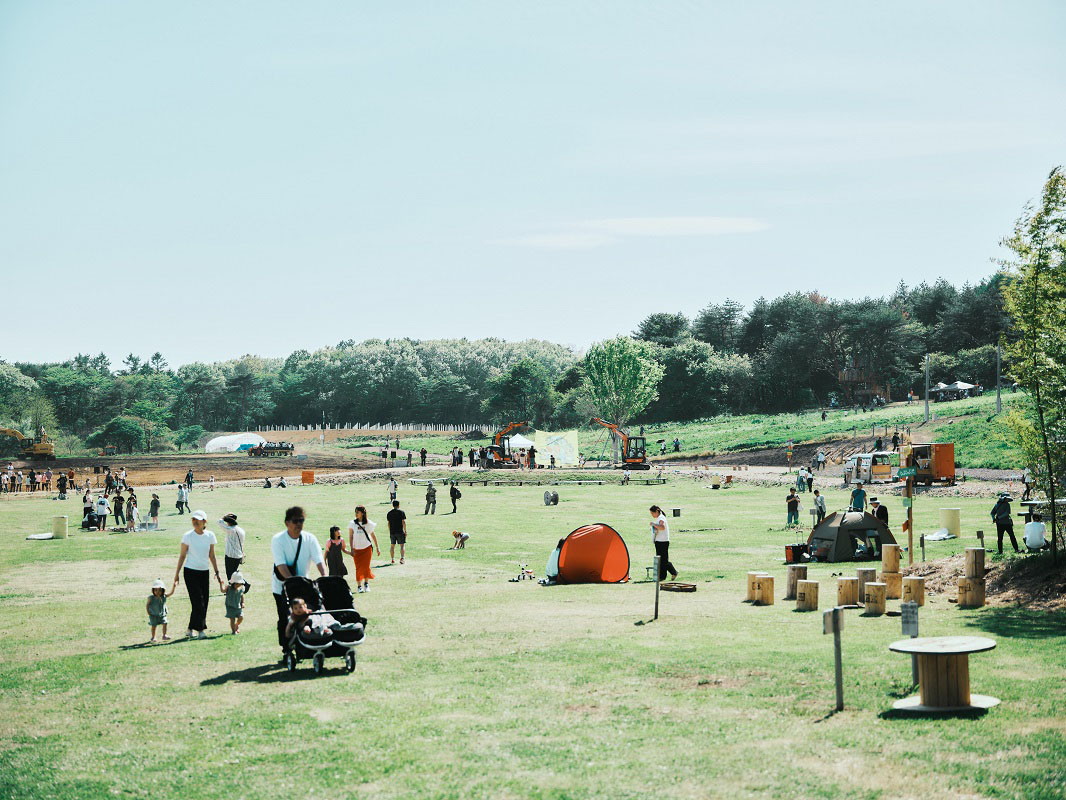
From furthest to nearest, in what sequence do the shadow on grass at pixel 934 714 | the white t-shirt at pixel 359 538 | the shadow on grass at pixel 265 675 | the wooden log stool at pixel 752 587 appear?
the white t-shirt at pixel 359 538 → the wooden log stool at pixel 752 587 → the shadow on grass at pixel 265 675 → the shadow on grass at pixel 934 714

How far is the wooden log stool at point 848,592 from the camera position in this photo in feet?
56.3

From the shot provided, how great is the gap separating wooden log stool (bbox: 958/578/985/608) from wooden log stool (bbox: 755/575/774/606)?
3.30 metres

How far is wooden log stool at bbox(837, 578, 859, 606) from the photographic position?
17156 mm

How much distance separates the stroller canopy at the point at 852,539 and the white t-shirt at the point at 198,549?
16.1 m

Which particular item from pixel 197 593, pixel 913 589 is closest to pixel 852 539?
pixel 913 589

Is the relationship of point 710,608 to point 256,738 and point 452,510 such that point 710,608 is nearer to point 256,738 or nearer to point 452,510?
point 256,738

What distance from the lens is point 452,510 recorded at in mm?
42688

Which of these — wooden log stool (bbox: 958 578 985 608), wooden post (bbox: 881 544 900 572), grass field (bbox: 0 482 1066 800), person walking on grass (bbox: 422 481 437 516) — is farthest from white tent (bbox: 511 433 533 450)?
wooden log stool (bbox: 958 578 985 608)

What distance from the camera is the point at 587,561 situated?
850 inches

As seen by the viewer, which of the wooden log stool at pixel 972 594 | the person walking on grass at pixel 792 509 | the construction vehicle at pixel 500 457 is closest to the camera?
the wooden log stool at pixel 972 594

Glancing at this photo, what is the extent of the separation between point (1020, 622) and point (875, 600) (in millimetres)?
2256

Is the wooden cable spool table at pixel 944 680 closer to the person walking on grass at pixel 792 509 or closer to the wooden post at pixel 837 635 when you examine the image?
the wooden post at pixel 837 635

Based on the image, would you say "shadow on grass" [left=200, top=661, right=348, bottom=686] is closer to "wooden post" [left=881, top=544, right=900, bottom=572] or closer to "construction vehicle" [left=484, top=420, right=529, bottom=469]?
"wooden post" [left=881, top=544, right=900, bottom=572]

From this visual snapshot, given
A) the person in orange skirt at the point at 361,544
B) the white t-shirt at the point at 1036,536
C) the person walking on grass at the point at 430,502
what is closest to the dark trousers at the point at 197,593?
the person in orange skirt at the point at 361,544
